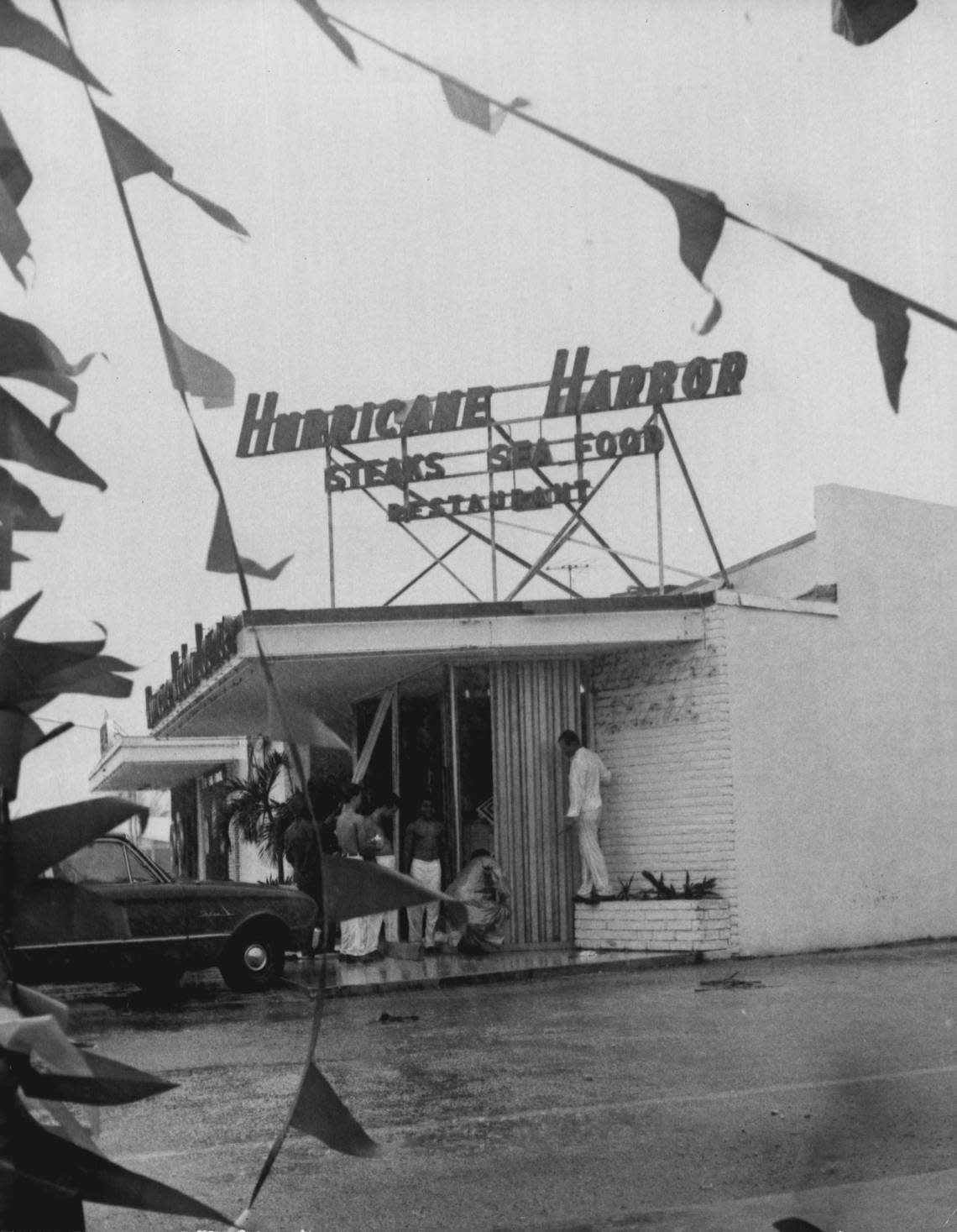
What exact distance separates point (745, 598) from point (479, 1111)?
953cm

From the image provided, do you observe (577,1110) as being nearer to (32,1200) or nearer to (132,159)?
(32,1200)

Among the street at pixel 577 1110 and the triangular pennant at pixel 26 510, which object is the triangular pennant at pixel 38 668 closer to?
the triangular pennant at pixel 26 510

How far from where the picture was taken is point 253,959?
41.5 feet

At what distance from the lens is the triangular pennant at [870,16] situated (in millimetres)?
779

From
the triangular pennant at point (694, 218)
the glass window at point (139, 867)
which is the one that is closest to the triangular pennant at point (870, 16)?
the triangular pennant at point (694, 218)

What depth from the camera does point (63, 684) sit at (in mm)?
909

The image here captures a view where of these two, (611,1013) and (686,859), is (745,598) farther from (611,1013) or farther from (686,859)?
(611,1013)

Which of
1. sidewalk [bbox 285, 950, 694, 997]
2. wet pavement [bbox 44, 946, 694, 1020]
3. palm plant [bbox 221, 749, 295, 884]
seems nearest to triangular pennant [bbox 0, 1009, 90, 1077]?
wet pavement [bbox 44, 946, 694, 1020]

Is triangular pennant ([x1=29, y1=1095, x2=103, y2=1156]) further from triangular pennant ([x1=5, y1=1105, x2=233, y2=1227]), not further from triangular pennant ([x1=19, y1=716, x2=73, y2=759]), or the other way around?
triangular pennant ([x1=19, y1=716, x2=73, y2=759])

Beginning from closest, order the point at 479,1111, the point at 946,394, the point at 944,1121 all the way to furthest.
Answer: the point at 946,394, the point at 944,1121, the point at 479,1111

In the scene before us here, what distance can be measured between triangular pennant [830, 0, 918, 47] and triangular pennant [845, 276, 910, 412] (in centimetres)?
12

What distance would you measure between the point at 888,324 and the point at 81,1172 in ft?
2.04

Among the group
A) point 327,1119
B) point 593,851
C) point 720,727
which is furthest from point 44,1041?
point 593,851

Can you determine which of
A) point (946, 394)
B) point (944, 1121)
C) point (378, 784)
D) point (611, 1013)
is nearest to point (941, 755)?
point (378, 784)
